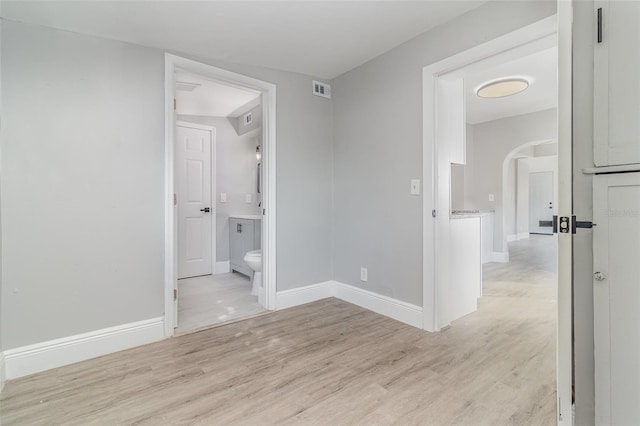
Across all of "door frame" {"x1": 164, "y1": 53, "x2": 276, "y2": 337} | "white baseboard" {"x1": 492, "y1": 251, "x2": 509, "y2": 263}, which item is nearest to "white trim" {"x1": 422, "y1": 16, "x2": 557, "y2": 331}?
"door frame" {"x1": 164, "y1": 53, "x2": 276, "y2": 337}

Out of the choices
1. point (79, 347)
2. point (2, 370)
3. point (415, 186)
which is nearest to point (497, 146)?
point (415, 186)

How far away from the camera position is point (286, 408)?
4.88 feet

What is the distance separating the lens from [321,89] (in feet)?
10.5

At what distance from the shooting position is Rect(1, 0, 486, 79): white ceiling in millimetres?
1863

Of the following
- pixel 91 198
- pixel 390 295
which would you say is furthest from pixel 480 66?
pixel 91 198

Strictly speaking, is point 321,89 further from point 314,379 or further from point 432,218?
point 314,379

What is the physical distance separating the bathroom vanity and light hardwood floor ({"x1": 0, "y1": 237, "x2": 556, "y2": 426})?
1.52 metres

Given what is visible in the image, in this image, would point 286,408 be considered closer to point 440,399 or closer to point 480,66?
point 440,399

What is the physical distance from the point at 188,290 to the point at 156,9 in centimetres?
284

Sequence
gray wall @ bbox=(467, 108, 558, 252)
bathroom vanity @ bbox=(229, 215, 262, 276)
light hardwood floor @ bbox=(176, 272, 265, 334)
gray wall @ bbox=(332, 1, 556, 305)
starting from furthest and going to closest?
1. gray wall @ bbox=(467, 108, 558, 252)
2. bathroom vanity @ bbox=(229, 215, 262, 276)
3. light hardwood floor @ bbox=(176, 272, 265, 334)
4. gray wall @ bbox=(332, 1, 556, 305)

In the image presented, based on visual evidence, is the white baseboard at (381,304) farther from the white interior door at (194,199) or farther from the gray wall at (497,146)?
the gray wall at (497,146)

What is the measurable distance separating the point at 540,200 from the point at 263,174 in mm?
9437

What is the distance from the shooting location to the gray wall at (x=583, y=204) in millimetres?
1286

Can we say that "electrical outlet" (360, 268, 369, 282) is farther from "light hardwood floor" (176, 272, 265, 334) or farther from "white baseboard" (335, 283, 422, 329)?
"light hardwood floor" (176, 272, 265, 334)
